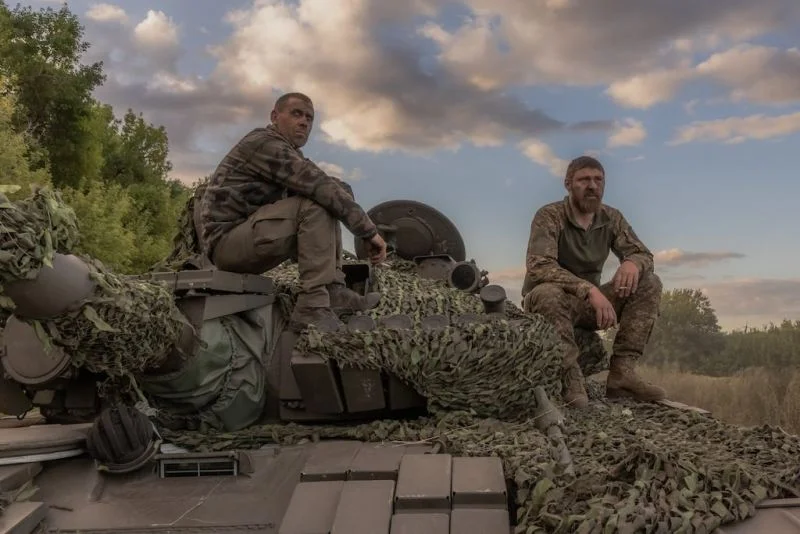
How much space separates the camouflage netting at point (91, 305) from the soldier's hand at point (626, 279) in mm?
3409

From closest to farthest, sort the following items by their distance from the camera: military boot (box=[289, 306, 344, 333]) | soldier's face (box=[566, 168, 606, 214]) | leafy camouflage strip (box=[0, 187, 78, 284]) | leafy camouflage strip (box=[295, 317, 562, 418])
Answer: leafy camouflage strip (box=[0, 187, 78, 284])
leafy camouflage strip (box=[295, 317, 562, 418])
military boot (box=[289, 306, 344, 333])
soldier's face (box=[566, 168, 606, 214])

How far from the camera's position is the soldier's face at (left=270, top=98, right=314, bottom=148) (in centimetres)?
638

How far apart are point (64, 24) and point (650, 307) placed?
30.9 meters

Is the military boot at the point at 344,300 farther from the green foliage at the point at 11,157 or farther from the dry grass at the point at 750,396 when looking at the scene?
the green foliage at the point at 11,157

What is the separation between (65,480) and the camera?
475 cm

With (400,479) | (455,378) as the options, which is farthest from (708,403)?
(400,479)

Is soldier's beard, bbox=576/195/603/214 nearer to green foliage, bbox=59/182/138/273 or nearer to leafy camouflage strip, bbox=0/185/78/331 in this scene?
leafy camouflage strip, bbox=0/185/78/331

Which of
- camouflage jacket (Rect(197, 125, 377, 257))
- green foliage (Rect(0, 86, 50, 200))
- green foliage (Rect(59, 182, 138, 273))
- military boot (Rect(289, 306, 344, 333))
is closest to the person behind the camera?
military boot (Rect(289, 306, 344, 333))

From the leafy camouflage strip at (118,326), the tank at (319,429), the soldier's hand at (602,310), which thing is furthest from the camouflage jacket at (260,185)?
the soldier's hand at (602,310)

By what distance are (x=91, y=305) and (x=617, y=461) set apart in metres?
2.66

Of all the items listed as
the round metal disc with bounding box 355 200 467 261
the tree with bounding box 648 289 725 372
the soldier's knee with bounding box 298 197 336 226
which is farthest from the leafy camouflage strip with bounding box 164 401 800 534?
the tree with bounding box 648 289 725 372

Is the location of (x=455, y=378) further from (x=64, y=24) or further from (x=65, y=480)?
(x=64, y=24)

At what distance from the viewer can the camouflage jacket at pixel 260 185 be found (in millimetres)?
5910

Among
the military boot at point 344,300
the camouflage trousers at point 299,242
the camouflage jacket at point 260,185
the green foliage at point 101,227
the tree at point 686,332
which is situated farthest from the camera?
the tree at point 686,332
